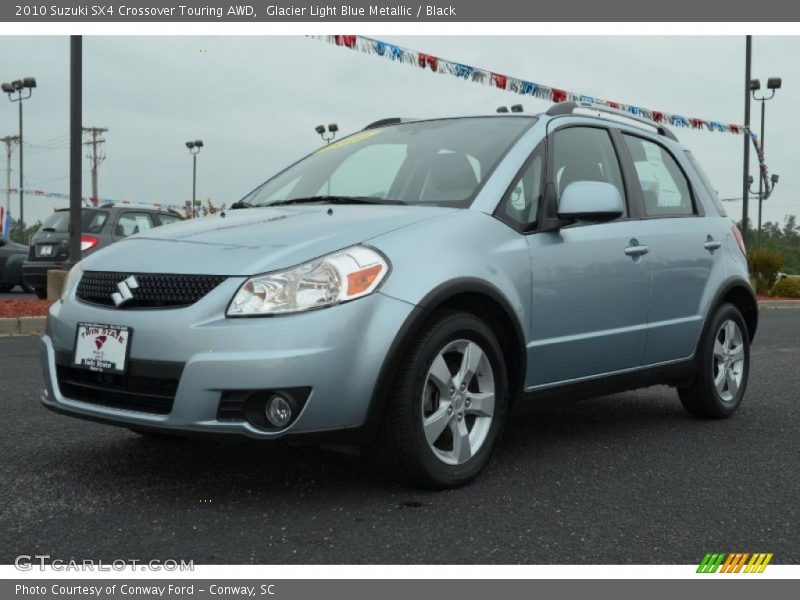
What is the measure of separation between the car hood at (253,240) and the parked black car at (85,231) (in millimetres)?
10157

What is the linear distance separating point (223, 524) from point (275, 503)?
305mm

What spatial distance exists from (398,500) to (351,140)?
2262mm

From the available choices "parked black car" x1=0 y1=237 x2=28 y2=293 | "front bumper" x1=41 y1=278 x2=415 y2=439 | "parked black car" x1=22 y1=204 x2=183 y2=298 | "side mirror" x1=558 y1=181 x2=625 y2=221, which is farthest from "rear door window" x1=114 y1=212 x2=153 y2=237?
"front bumper" x1=41 y1=278 x2=415 y2=439

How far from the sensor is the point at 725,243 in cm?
560

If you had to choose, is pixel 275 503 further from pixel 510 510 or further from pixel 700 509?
pixel 700 509

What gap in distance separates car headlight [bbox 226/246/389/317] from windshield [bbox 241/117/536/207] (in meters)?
0.79

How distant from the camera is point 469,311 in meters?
3.95

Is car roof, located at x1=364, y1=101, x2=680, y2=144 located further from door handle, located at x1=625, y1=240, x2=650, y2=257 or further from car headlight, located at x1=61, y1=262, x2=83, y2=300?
car headlight, located at x1=61, y1=262, x2=83, y2=300

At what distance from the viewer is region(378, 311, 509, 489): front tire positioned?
3.56 m

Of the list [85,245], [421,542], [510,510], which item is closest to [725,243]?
[510,510]

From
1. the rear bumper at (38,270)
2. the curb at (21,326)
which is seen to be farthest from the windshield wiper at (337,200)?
the rear bumper at (38,270)

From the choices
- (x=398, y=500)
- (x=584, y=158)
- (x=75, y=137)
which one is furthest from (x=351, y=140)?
(x=75, y=137)

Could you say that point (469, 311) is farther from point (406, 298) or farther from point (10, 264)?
point (10, 264)

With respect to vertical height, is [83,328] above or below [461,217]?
below
